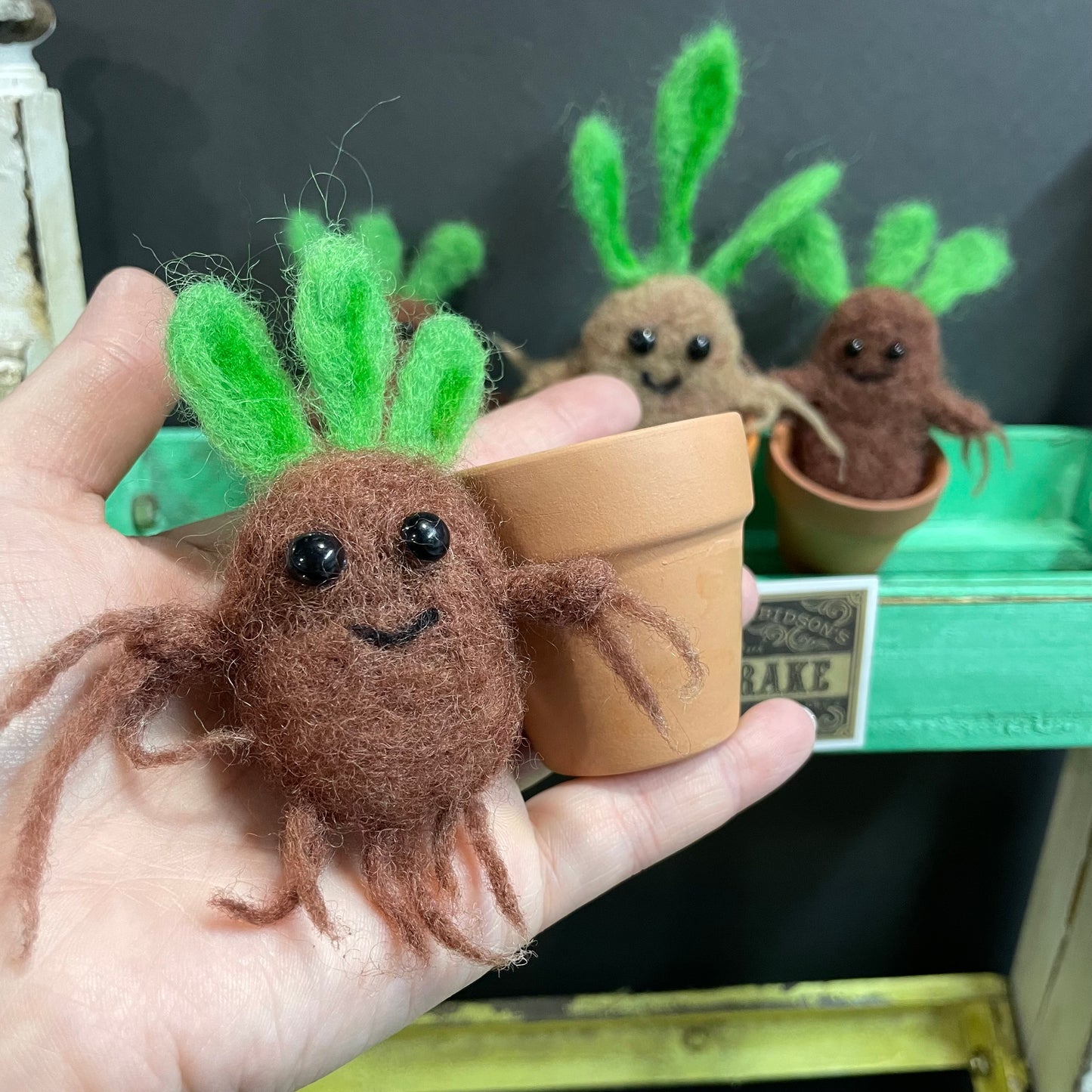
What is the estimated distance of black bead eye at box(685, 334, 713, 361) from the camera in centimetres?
62

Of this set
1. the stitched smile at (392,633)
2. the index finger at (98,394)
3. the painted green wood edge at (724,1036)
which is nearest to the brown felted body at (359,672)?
the stitched smile at (392,633)

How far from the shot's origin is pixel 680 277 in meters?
0.66

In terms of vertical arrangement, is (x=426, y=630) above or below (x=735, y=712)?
above

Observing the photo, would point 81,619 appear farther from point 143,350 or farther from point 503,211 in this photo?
point 503,211

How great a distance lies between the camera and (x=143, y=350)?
49 cm

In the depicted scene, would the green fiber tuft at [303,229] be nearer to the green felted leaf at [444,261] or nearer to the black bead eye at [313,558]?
the green felted leaf at [444,261]

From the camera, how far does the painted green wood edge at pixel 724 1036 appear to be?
0.84m

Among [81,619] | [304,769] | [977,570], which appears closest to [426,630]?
[304,769]

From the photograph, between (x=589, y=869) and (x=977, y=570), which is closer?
(x=589, y=869)

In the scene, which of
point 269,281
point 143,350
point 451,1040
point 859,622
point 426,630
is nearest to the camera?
point 426,630

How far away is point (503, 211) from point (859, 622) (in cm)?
45

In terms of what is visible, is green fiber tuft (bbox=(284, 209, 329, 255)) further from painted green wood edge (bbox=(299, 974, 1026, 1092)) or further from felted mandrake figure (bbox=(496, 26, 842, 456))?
painted green wood edge (bbox=(299, 974, 1026, 1092))

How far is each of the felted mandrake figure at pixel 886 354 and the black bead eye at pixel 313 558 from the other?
0.44 m

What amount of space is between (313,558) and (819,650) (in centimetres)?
41
